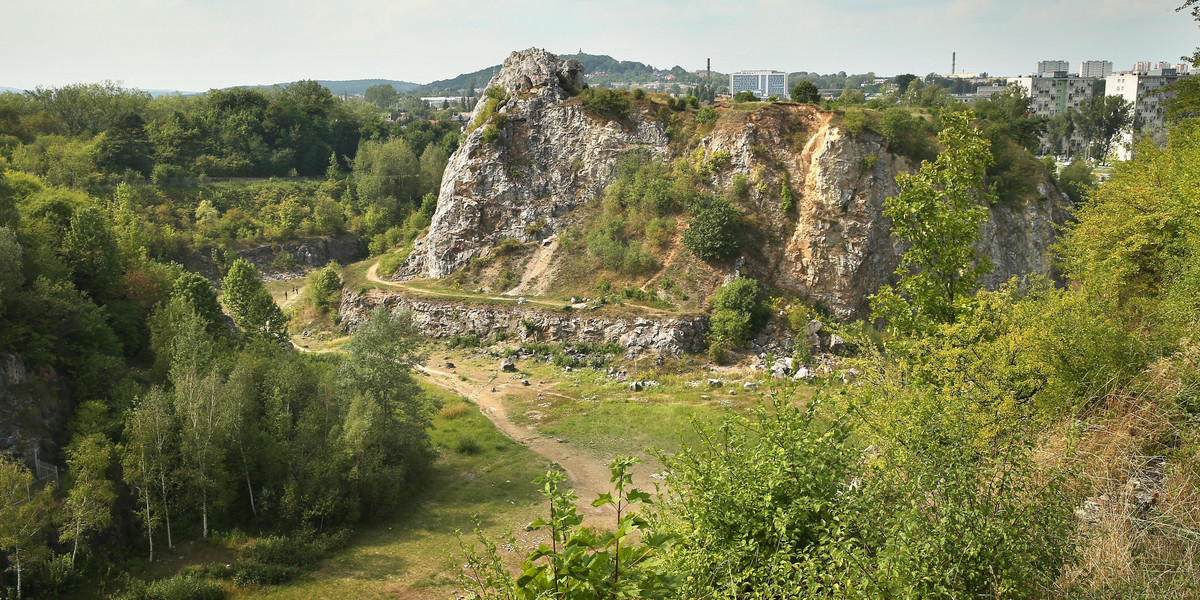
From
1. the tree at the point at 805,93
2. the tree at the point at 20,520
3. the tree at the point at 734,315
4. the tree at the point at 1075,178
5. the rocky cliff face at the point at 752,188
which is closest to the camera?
the tree at the point at 20,520

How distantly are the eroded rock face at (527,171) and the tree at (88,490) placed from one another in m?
26.5

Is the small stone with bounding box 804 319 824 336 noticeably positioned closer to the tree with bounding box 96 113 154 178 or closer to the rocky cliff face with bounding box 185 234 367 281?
the rocky cliff face with bounding box 185 234 367 281

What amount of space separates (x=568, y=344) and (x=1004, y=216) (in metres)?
23.2

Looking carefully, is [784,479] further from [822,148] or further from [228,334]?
[822,148]

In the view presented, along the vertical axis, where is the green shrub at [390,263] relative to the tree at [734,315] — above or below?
above

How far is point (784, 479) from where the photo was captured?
6.18 metres

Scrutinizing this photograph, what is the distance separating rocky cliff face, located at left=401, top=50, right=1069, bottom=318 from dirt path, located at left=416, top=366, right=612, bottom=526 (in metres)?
10.5

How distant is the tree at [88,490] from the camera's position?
14852 mm

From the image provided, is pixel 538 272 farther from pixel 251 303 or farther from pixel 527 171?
pixel 251 303

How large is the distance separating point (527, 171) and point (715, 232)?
13.7 metres

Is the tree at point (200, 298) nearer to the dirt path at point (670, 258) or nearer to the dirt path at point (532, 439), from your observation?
the dirt path at point (532, 439)

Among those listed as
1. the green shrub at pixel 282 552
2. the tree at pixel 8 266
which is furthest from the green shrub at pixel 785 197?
the tree at pixel 8 266

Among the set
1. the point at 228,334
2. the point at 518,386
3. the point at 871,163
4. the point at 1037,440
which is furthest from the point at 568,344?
the point at 1037,440

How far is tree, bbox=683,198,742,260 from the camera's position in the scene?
35.2 m
